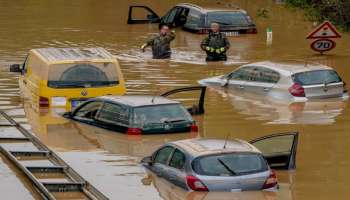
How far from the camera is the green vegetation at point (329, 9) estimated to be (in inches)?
1081

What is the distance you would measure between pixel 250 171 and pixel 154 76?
16521mm

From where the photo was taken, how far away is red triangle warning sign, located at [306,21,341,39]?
108ft

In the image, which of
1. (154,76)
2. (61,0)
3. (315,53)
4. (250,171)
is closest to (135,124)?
(250,171)

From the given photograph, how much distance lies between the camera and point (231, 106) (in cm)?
2820

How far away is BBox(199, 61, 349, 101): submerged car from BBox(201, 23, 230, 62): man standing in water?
21.7ft

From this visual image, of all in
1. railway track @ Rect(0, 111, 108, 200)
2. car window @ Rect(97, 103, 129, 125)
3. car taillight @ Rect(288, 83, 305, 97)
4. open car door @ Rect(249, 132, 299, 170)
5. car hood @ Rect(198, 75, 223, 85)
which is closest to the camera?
railway track @ Rect(0, 111, 108, 200)

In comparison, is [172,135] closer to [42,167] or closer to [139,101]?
[139,101]

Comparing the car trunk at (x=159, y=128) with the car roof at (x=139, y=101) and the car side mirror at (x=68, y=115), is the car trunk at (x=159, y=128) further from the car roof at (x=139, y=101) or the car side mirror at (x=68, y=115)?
the car side mirror at (x=68, y=115)

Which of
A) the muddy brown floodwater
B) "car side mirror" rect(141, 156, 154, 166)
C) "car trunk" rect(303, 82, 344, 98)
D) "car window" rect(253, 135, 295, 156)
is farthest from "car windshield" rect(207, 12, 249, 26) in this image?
"car side mirror" rect(141, 156, 154, 166)

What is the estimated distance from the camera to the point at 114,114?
77.9 ft

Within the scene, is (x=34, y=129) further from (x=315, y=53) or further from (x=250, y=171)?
(x=315, y=53)

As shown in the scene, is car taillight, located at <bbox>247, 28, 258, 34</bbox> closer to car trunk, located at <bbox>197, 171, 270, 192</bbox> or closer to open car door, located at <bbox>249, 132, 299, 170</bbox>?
open car door, located at <bbox>249, 132, 299, 170</bbox>

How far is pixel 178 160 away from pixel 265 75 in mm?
11340

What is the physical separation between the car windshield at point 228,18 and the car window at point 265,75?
1421cm
